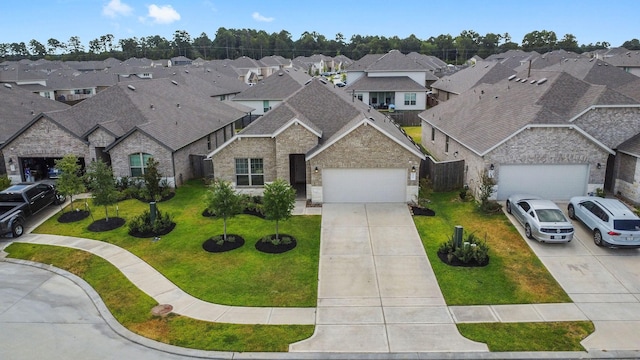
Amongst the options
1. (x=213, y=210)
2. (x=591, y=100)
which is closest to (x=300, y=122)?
(x=213, y=210)

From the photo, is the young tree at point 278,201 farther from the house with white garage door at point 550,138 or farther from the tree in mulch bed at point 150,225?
the house with white garage door at point 550,138

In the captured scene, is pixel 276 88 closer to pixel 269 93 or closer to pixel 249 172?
Answer: pixel 269 93

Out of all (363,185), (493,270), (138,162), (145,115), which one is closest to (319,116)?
(363,185)

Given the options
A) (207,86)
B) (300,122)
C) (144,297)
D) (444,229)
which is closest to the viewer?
(144,297)

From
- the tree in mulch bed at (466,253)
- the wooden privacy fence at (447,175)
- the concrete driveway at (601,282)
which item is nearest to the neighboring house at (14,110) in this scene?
the wooden privacy fence at (447,175)

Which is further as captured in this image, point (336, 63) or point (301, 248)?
point (336, 63)

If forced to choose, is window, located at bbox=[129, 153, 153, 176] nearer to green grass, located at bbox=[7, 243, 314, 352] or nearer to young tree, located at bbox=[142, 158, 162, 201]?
young tree, located at bbox=[142, 158, 162, 201]

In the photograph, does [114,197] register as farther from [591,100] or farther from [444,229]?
[591,100]
